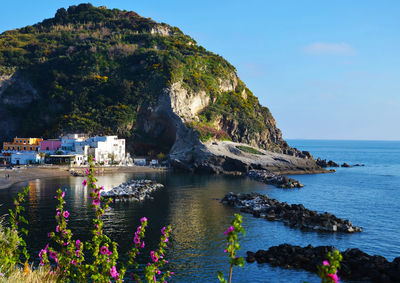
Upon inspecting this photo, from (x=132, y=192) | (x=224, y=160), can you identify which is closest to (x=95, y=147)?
(x=224, y=160)

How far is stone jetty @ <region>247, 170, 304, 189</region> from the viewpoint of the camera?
77.1 m

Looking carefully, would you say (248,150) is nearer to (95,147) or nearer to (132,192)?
(95,147)

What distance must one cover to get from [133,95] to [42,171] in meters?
44.6

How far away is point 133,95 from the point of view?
409 feet

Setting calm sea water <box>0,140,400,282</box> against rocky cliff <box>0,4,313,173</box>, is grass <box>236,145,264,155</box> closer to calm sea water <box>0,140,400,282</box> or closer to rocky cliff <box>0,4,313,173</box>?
rocky cliff <box>0,4,313,173</box>

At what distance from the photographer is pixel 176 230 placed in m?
40.8

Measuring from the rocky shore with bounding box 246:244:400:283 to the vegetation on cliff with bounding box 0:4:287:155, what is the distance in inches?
3180

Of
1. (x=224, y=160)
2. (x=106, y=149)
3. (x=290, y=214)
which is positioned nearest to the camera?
(x=290, y=214)

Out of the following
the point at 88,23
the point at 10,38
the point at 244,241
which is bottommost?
the point at 244,241

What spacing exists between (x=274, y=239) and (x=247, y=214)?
11960 millimetres

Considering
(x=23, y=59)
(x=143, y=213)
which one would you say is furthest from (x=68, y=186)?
Answer: (x=23, y=59)

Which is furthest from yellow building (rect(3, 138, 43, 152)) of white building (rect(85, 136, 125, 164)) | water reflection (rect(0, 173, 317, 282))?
water reflection (rect(0, 173, 317, 282))

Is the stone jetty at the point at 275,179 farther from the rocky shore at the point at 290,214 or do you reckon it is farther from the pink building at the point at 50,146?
the pink building at the point at 50,146

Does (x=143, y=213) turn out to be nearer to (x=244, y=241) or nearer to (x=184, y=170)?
(x=244, y=241)
